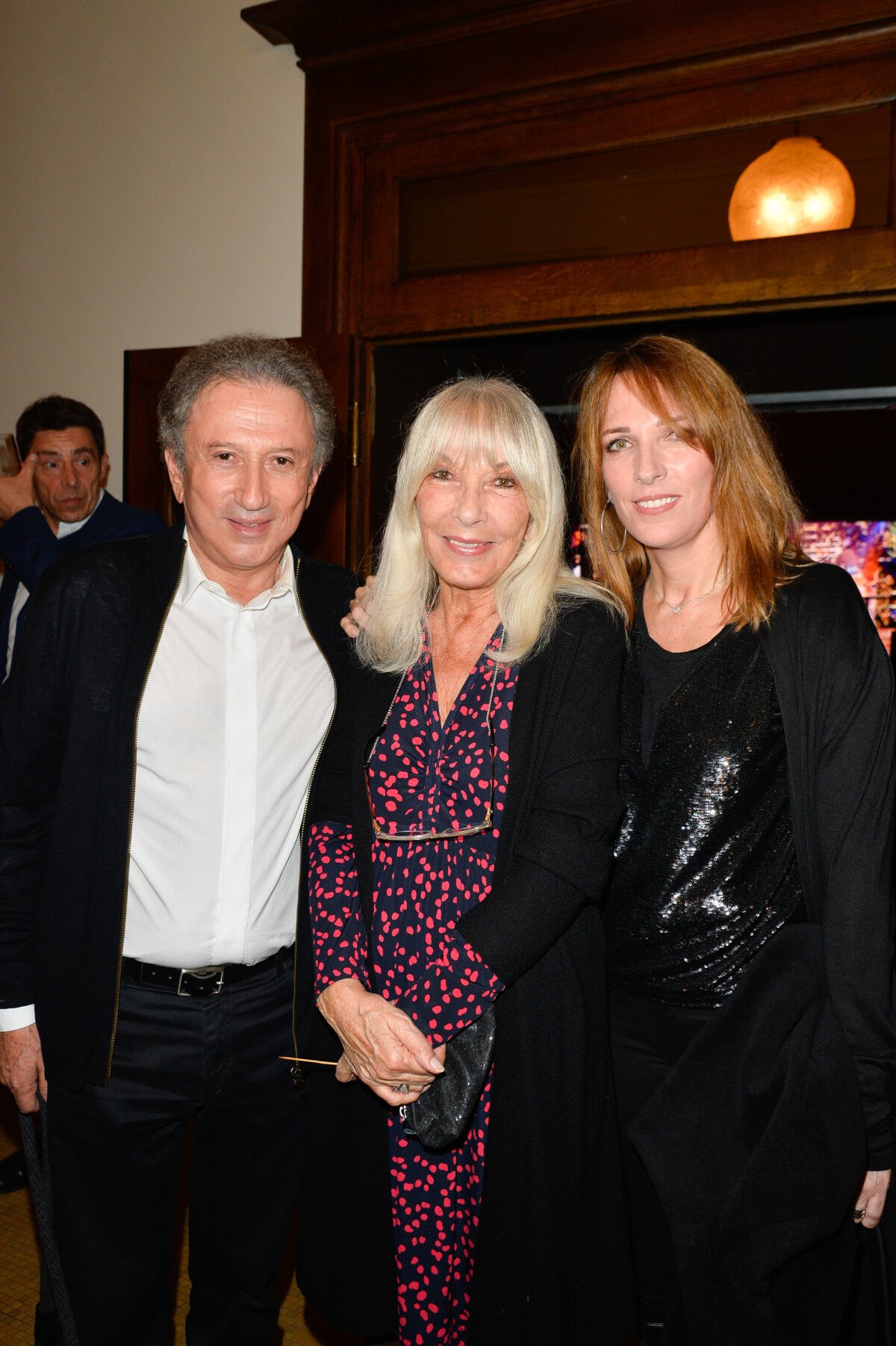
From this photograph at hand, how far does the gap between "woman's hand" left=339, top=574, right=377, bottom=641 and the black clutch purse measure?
2.34 ft

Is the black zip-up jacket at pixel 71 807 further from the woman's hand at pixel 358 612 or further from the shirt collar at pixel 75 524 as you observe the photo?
the shirt collar at pixel 75 524

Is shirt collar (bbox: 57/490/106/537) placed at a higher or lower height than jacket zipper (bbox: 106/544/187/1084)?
higher

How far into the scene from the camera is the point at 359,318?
3.46 m

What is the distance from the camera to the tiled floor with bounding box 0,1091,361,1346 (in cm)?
234

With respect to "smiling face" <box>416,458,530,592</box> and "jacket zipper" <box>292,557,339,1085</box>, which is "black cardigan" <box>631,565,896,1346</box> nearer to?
"smiling face" <box>416,458,530,592</box>

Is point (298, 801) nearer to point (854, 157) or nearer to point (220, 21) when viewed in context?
point (854, 157)

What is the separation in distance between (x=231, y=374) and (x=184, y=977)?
1.02 m

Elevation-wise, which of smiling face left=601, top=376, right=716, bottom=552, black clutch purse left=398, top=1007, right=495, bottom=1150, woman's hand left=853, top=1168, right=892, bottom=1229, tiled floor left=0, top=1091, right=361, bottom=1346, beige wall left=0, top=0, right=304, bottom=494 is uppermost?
beige wall left=0, top=0, right=304, bottom=494

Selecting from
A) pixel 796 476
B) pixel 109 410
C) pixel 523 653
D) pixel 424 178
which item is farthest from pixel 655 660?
pixel 796 476

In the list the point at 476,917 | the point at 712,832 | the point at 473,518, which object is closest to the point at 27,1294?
the point at 476,917

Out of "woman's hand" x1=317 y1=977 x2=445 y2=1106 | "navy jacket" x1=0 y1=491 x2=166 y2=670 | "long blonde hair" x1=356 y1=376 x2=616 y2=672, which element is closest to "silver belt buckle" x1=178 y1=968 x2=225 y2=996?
"woman's hand" x1=317 y1=977 x2=445 y2=1106

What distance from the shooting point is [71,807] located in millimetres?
1676

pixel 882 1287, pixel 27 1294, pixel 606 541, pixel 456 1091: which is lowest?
pixel 27 1294

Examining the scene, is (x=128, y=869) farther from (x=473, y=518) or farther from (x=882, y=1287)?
(x=882, y=1287)
